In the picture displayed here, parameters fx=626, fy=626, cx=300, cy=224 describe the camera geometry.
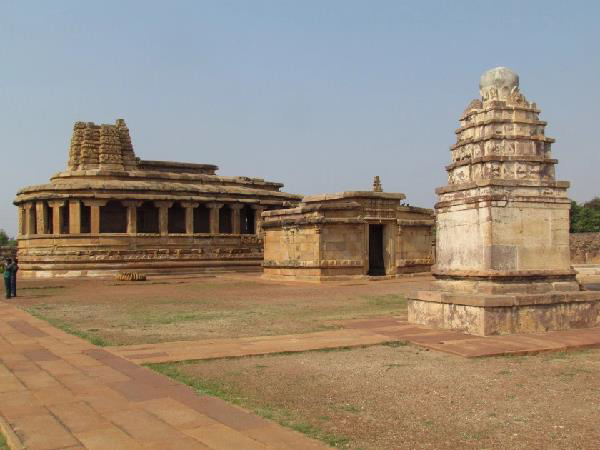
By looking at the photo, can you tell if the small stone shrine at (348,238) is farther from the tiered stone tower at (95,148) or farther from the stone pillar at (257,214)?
the tiered stone tower at (95,148)

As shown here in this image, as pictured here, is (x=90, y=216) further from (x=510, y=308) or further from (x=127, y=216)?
(x=510, y=308)

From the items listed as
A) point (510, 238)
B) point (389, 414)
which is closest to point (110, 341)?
point (389, 414)

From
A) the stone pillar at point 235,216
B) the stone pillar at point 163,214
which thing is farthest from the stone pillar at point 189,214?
the stone pillar at point 235,216

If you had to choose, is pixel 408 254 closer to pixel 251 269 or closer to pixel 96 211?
pixel 251 269

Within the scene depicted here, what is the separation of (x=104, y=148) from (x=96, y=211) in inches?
163

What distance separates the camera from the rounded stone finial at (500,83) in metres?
10.5

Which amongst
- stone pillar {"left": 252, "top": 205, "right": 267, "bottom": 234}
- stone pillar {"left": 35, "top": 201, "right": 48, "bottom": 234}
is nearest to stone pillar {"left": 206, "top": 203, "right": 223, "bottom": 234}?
stone pillar {"left": 252, "top": 205, "right": 267, "bottom": 234}

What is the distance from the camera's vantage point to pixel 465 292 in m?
10.1

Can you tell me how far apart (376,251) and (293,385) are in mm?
20748

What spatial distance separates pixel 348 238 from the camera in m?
24.6

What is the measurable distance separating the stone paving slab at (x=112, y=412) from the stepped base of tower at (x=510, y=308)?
494 centimetres

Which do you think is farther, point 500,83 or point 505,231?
point 500,83

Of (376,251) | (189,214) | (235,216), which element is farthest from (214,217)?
(376,251)

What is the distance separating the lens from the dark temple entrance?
2653 centimetres
